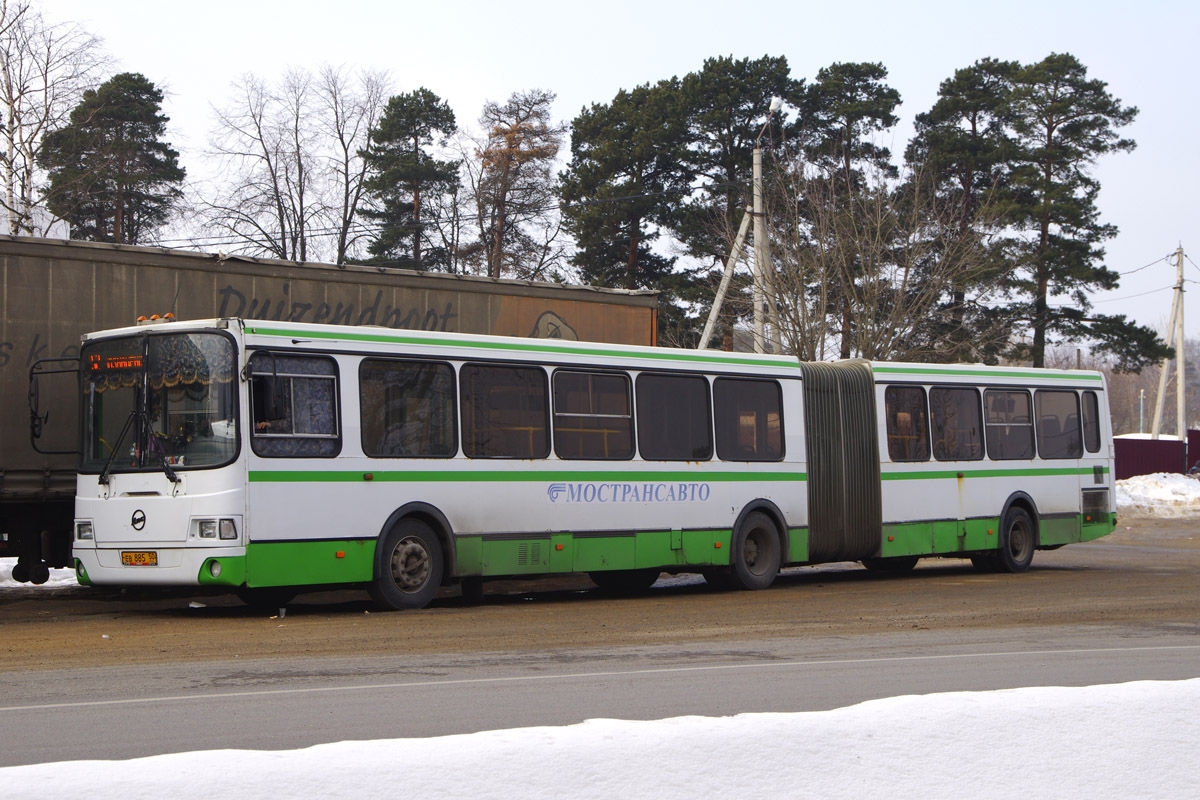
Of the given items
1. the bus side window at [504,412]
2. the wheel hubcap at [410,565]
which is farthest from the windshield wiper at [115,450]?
the bus side window at [504,412]

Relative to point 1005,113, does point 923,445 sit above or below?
below

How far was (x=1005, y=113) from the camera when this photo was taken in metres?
48.8

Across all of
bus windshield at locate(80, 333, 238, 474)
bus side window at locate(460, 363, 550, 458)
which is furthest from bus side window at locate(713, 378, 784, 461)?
bus windshield at locate(80, 333, 238, 474)

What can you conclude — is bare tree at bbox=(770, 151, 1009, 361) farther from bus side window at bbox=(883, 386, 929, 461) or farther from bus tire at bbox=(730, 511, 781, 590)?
bus tire at bbox=(730, 511, 781, 590)

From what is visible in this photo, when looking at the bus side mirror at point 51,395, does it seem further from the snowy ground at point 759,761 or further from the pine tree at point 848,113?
the pine tree at point 848,113

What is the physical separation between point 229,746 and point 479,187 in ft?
142

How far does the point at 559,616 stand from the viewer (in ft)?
45.2

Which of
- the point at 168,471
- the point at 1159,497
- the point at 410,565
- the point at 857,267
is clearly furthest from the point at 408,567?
the point at 1159,497

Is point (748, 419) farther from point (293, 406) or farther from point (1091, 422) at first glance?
point (1091, 422)

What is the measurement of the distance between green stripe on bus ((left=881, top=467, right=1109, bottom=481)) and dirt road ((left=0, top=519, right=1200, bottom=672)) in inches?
57.2

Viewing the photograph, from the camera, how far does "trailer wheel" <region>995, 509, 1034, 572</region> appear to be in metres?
20.3

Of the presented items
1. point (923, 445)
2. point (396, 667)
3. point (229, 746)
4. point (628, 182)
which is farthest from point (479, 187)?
point (229, 746)

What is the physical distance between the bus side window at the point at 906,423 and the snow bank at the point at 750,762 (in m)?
12.2

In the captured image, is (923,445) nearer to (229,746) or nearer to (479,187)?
(229,746)
